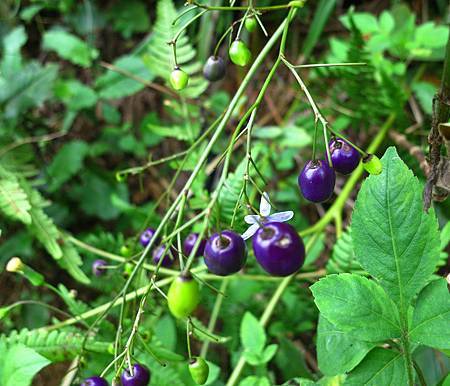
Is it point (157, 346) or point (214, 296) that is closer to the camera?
point (157, 346)

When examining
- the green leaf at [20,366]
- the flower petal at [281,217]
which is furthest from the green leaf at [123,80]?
the flower petal at [281,217]

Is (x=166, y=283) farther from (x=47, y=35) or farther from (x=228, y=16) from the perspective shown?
(x=47, y=35)

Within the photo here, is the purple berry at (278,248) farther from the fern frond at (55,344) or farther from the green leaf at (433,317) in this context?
the fern frond at (55,344)

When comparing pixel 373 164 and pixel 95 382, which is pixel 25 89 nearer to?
pixel 95 382

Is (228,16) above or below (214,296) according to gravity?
above

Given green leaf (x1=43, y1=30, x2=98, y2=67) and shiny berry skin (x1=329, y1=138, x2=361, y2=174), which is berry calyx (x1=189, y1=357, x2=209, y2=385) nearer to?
shiny berry skin (x1=329, y1=138, x2=361, y2=174)

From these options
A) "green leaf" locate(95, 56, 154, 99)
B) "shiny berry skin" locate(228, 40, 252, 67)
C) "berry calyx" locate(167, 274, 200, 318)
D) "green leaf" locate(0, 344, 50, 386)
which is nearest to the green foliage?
"berry calyx" locate(167, 274, 200, 318)

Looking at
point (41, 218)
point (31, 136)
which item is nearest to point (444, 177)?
point (41, 218)
